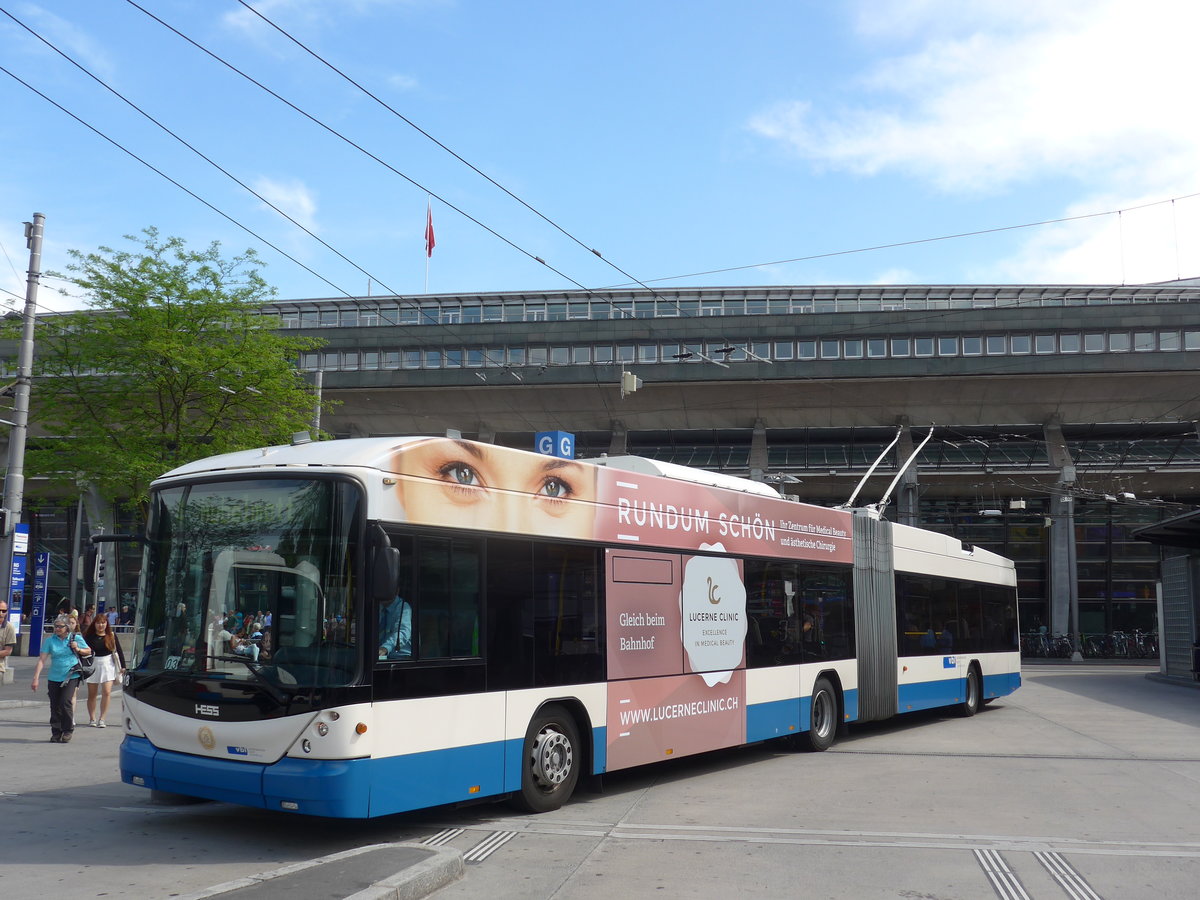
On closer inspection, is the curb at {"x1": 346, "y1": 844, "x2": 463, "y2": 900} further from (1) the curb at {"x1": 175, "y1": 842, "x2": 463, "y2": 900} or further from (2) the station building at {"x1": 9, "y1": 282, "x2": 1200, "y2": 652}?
(2) the station building at {"x1": 9, "y1": 282, "x2": 1200, "y2": 652}

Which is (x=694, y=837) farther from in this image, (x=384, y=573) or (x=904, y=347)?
(x=904, y=347)

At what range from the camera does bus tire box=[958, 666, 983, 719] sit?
19.5m

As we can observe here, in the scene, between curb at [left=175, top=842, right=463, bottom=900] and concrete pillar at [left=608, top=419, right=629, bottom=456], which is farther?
concrete pillar at [left=608, top=419, right=629, bottom=456]

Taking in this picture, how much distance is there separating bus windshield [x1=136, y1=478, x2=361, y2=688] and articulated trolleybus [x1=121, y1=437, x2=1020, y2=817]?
0.05 ft

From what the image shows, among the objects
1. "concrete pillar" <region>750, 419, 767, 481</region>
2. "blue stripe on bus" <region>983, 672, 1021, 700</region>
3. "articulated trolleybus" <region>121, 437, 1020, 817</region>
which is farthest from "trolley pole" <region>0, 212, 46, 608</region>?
"concrete pillar" <region>750, 419, 767, 481</region>

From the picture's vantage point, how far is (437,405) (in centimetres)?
4509

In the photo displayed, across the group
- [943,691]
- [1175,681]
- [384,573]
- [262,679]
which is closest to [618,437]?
[1175,681]

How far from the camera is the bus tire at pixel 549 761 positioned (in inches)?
363

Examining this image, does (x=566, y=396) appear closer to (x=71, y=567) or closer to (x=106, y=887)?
(x=71, y=567)

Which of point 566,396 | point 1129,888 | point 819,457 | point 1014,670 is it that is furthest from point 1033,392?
point 1129,888

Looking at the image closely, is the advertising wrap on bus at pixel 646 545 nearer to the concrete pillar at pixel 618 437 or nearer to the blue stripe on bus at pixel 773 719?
the blue stripe on bus at pixel 773 719

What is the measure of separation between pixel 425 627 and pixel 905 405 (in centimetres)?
3758

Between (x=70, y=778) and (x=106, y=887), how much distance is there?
200 inches

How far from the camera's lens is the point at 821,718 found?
567 inches
